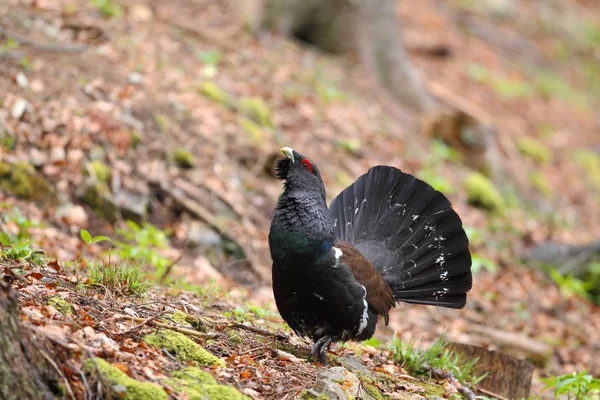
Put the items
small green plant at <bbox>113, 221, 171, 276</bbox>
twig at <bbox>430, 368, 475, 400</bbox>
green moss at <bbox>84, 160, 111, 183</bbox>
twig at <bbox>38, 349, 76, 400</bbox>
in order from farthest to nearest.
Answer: green moss at <bbox>84, 160, 111, 183</bbox> → small green plant at <bbox>113, 221, 171, 276</bbox> → twig at <bbox>430, 368, 475, 400</bbox> → twig at <bbox>38, 349, 76, 400</bbox>

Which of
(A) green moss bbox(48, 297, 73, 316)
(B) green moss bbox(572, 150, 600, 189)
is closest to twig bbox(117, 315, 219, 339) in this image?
(A) green moss bbox(48, 297, 73, 316)

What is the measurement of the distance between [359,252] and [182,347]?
184 centimetres

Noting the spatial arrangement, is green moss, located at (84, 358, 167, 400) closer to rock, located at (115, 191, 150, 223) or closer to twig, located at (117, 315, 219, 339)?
twig, located at (117, 315, 219, 339)

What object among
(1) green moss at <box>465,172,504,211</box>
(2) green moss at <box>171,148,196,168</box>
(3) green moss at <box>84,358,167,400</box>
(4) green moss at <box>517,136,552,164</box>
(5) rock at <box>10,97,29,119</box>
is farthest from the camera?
(4) green moss at <box>517,136,552,164</box>

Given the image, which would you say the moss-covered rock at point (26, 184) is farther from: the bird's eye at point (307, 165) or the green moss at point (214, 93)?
the bird's eye at point (307, 165)

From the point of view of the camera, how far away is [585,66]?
930 inches

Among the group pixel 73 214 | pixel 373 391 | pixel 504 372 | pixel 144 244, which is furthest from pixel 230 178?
pixel 373 391

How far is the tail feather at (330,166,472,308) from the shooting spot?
617 cm

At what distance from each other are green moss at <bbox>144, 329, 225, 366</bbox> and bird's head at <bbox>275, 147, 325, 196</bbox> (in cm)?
143

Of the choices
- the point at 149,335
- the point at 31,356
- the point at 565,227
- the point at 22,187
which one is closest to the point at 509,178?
the point at 565,227

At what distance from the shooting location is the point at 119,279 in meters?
5.17

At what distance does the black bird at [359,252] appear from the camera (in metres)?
5.00

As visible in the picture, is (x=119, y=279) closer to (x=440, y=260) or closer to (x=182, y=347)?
(x=182, y=347)

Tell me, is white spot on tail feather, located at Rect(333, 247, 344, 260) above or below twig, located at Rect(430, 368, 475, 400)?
above
